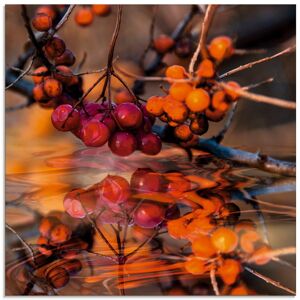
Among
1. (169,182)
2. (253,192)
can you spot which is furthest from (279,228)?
(169,182)

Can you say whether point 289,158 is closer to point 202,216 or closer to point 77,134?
point 202,216

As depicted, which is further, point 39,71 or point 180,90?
point 39,71

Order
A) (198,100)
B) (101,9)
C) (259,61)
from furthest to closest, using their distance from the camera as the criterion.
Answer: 1. (101,9)
2. (259,61)
3. (198,100)

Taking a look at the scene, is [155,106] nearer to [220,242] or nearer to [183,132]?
[183,132]

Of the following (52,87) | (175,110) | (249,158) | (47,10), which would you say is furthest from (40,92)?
(249,158)

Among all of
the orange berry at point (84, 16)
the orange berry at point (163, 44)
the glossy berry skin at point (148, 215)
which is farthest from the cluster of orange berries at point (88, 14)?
the glossy berry skin at point (148, 215)

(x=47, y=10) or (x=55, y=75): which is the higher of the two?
(x=47, y=10)

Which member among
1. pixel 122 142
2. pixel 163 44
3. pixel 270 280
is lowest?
pixel 270 280

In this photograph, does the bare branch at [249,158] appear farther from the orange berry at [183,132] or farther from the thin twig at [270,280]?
the thin twig at [270,280]
